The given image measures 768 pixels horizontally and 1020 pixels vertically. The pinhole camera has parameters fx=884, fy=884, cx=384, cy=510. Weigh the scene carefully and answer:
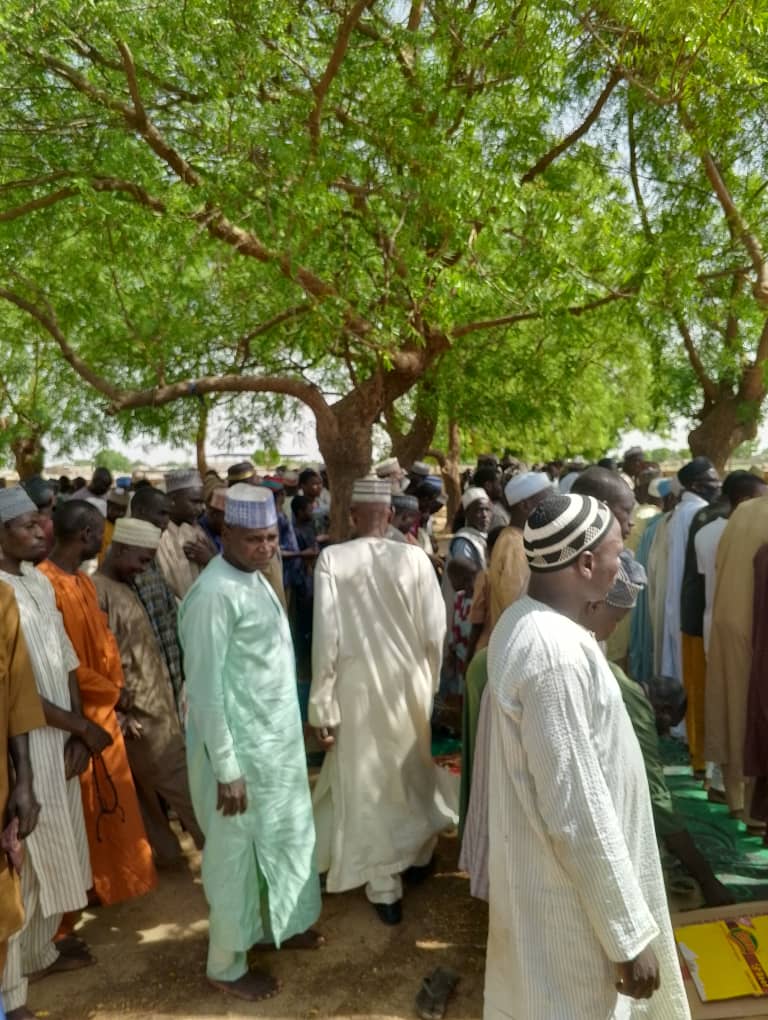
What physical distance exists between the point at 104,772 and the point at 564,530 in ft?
8.48

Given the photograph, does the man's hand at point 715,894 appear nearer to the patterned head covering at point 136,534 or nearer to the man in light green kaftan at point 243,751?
the man in light green kaftan at point 243,751

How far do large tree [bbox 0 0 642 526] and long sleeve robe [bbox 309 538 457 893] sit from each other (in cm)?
277

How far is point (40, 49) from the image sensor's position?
6.11m

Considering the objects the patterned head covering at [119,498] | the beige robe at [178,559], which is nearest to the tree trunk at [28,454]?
the patterned head covering at [119,498]

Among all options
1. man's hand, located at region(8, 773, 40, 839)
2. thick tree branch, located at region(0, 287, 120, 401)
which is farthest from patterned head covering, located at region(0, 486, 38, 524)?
thick tree branch, located at region(0, 287, 120, 401)

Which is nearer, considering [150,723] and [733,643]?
[150,723]

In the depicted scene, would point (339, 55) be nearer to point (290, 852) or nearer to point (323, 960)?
point (290, 852)

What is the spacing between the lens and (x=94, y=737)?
3471 mm

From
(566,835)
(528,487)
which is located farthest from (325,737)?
(566,835)

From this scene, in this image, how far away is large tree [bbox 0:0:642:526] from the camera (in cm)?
616

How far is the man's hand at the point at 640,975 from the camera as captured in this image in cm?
201

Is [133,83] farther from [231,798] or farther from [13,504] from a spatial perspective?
[231,798]

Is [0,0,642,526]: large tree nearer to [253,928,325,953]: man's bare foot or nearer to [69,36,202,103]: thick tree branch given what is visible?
[69,36,202,103]: thick tree branch

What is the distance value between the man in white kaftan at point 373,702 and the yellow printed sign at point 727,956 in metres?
1.26
